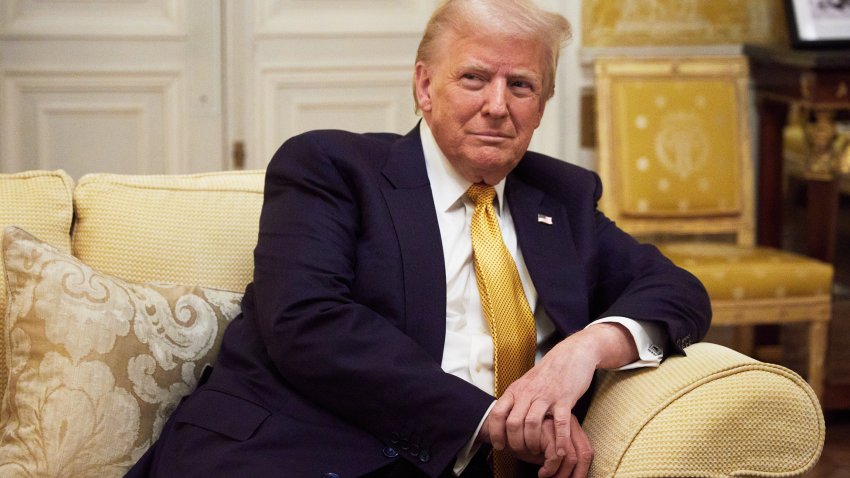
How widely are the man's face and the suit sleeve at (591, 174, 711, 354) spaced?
0.87 ft

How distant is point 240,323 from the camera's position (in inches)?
73.7

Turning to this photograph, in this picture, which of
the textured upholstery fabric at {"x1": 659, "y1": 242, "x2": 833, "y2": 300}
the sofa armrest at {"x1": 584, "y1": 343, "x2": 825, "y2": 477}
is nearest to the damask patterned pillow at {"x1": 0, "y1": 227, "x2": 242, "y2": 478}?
the sofa armrest at {"x1": 584, "y1": 343, "x2": 825, "y2": 477}

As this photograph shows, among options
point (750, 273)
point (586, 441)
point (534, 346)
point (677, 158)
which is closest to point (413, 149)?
point (534, 346)

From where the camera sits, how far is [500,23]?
183 cm

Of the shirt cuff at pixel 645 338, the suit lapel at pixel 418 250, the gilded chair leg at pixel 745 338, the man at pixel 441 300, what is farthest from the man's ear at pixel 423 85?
the gilded chair leg at pixel 745 338

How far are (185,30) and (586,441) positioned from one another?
2.55m

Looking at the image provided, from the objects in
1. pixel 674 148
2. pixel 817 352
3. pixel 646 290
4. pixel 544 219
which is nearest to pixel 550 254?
pixel 544 219

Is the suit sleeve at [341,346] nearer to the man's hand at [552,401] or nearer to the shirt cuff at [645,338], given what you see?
the man's hand at [552,401]

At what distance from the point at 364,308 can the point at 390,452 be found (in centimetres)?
22

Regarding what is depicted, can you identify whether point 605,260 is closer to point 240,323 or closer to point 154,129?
point 240,323

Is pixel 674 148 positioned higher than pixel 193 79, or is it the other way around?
pixel 193 79

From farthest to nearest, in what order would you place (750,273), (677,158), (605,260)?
(677,158), (750,273), (605,260)

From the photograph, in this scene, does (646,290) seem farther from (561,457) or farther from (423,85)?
(423,85)

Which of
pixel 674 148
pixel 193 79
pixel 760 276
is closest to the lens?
pixel 760 276
